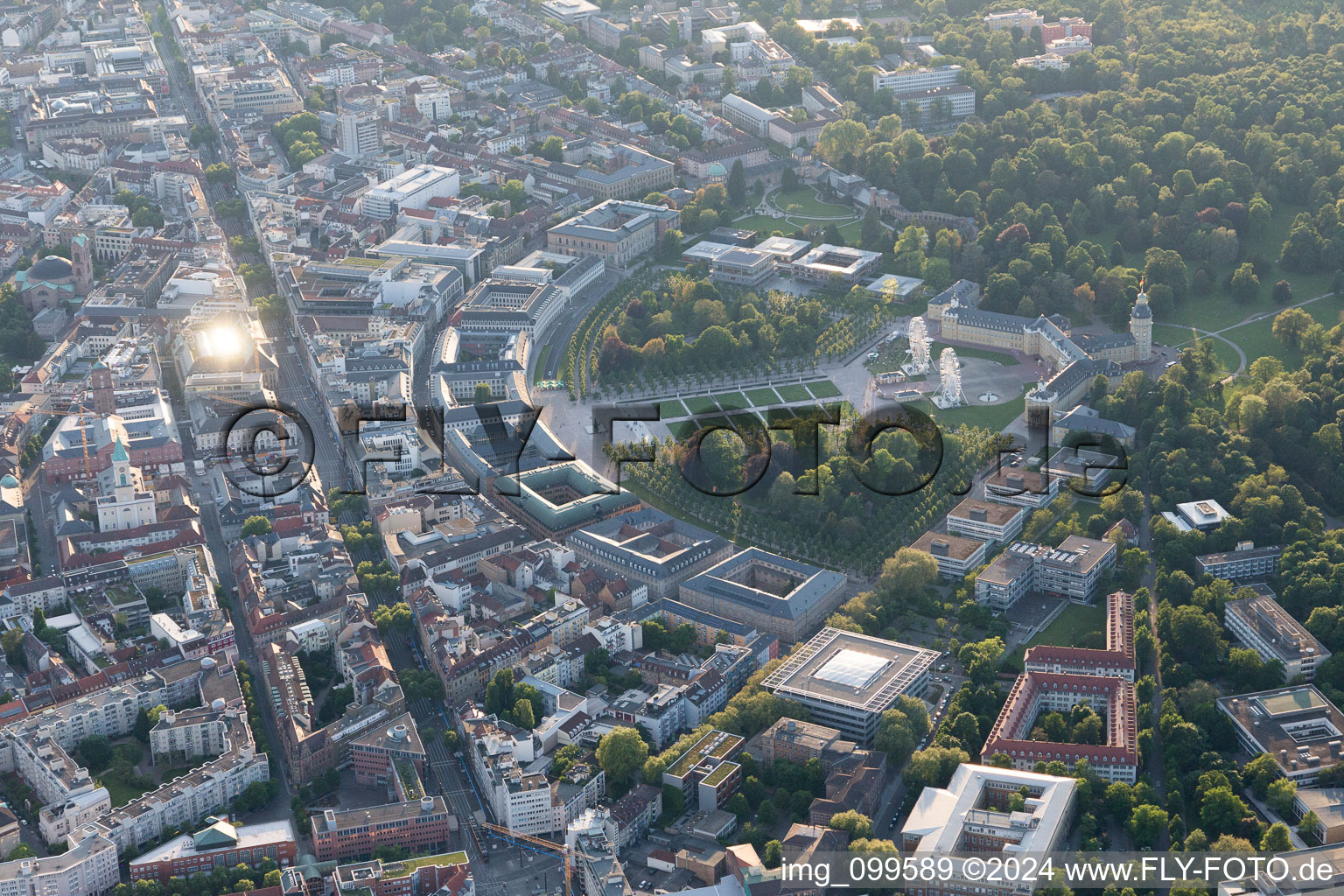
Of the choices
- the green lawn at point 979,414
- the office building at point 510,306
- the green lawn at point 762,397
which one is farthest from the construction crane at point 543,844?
the office building at point 510,306

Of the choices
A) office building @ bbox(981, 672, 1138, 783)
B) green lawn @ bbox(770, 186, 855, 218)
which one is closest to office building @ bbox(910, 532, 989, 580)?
office building @ bbox(981, 672, 1138, 783)

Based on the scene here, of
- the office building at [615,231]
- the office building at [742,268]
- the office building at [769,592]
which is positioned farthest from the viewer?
the office building at [615,231]

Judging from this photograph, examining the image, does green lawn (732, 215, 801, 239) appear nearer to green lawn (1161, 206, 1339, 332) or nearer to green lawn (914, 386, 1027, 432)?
green lawn (1161, 206, 1339, 332)

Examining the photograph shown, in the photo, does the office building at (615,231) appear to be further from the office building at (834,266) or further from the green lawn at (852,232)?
the green lawn at (852,232)

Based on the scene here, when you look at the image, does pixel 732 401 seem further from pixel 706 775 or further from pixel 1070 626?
pixel 706 775

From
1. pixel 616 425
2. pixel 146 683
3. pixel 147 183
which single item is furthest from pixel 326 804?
pixel 147 183

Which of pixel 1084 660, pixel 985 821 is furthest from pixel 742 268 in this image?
pixel 985 821
